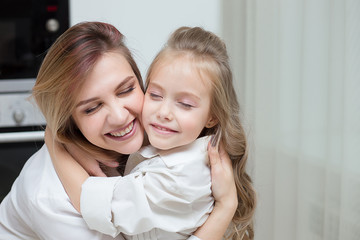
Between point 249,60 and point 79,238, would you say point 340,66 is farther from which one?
point 79,238

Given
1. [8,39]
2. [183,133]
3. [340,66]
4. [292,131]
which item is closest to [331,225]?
[292,131]

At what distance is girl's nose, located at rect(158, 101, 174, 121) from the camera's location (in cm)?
125

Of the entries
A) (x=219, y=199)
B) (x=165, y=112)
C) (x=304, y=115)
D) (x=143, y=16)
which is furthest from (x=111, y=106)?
(x=143, y=16)

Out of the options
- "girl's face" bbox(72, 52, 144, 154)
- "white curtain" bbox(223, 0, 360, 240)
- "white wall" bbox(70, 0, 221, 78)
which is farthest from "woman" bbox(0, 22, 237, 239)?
"white wall" bbox(70, 0, 221, 78)

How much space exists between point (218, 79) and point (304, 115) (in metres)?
0.50

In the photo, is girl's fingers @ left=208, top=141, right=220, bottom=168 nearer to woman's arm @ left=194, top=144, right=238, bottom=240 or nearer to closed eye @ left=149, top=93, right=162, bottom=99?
woman's arm @ left=194, top=144, right=238, bottom=240

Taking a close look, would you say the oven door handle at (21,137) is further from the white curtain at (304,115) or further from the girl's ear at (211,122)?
the girl's ear at (211,122)

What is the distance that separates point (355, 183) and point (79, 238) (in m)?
0.77

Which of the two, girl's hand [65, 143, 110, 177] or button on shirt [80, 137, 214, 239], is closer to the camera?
button on shirt [80, 137, 214, 239]

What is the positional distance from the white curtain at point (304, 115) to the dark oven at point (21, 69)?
2.74 ft

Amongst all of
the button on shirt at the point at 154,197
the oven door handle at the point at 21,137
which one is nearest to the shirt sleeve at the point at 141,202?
the button on shirt at the point at 154,197

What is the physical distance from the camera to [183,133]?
1.27 meters

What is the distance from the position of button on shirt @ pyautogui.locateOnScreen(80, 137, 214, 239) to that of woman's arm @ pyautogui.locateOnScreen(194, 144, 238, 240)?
2 cm

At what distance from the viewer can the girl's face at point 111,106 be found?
1.27m
